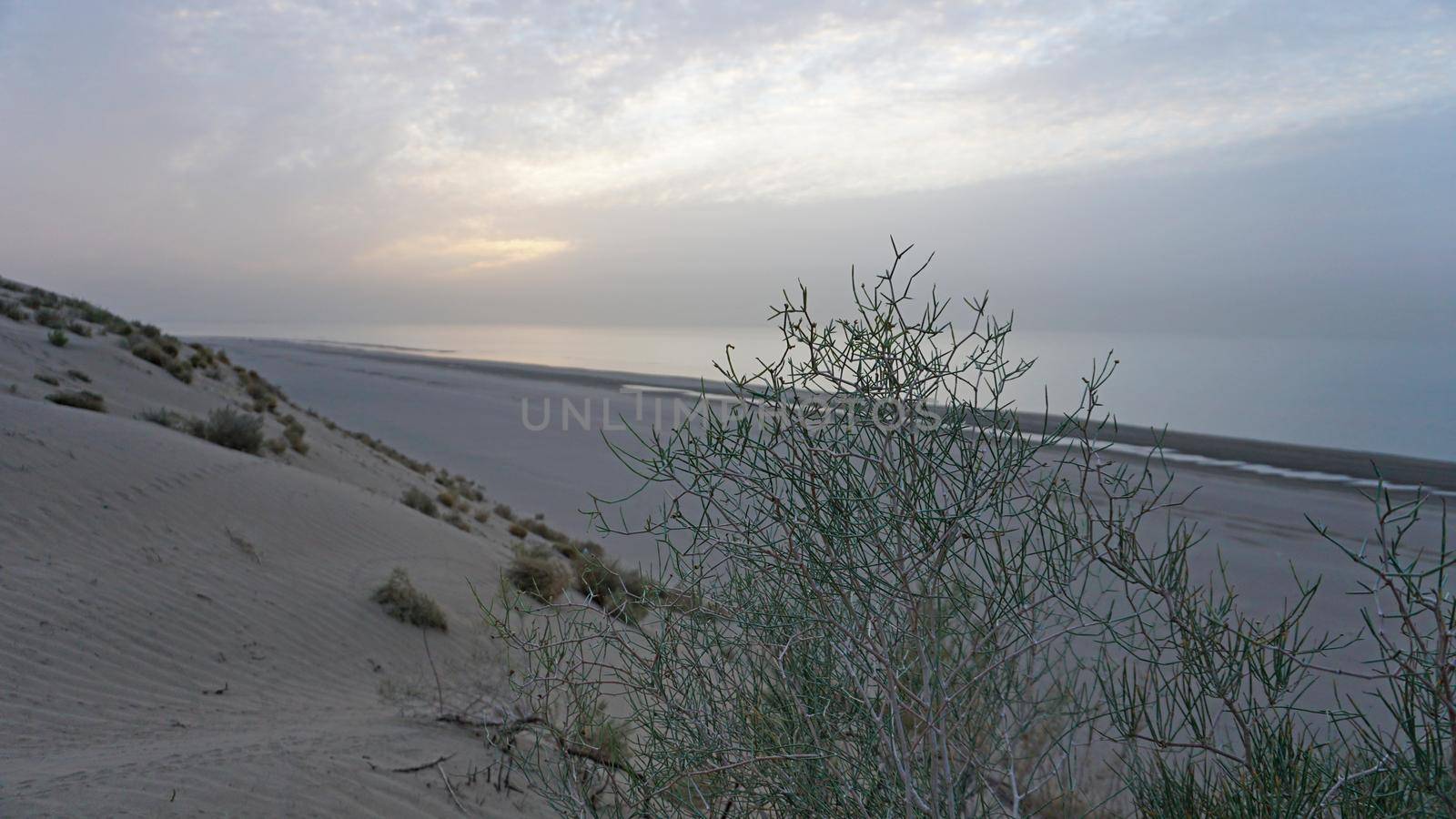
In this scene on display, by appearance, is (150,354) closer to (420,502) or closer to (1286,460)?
(420,502)

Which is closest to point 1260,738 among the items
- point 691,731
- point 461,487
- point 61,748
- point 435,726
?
point 691,731

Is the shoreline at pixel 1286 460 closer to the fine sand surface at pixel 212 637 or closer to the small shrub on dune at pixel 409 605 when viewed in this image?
the fine sand surface at pixel 212 637

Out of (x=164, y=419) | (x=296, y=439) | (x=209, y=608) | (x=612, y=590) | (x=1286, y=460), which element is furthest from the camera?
(x=1286, y=460)

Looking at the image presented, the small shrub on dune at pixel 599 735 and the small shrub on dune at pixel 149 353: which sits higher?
the small shrub on dune at pixel 149 353

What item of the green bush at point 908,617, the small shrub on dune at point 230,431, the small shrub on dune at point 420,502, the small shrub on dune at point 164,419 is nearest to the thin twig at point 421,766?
the green bush at point 908,617

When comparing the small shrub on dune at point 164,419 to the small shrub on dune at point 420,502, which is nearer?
the small shrub on dune at point 164,419

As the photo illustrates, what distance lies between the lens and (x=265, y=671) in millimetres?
5910

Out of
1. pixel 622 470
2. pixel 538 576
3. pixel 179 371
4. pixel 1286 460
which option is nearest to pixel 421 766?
pixel 538 576

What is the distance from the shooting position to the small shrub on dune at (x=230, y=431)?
1141 cm

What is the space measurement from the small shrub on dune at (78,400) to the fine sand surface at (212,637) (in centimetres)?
38

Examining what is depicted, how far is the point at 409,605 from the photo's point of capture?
24.5ft

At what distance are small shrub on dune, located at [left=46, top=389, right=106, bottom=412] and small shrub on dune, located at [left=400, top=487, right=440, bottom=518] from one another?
4.08 m

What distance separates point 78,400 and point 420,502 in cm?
454

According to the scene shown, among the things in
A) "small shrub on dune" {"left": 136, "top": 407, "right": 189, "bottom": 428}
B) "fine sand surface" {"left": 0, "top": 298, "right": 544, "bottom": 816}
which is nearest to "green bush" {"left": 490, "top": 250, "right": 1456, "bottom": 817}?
"fine sand surface" {"left": 0, "top": 298, "right": 544, "bottom": 816}
